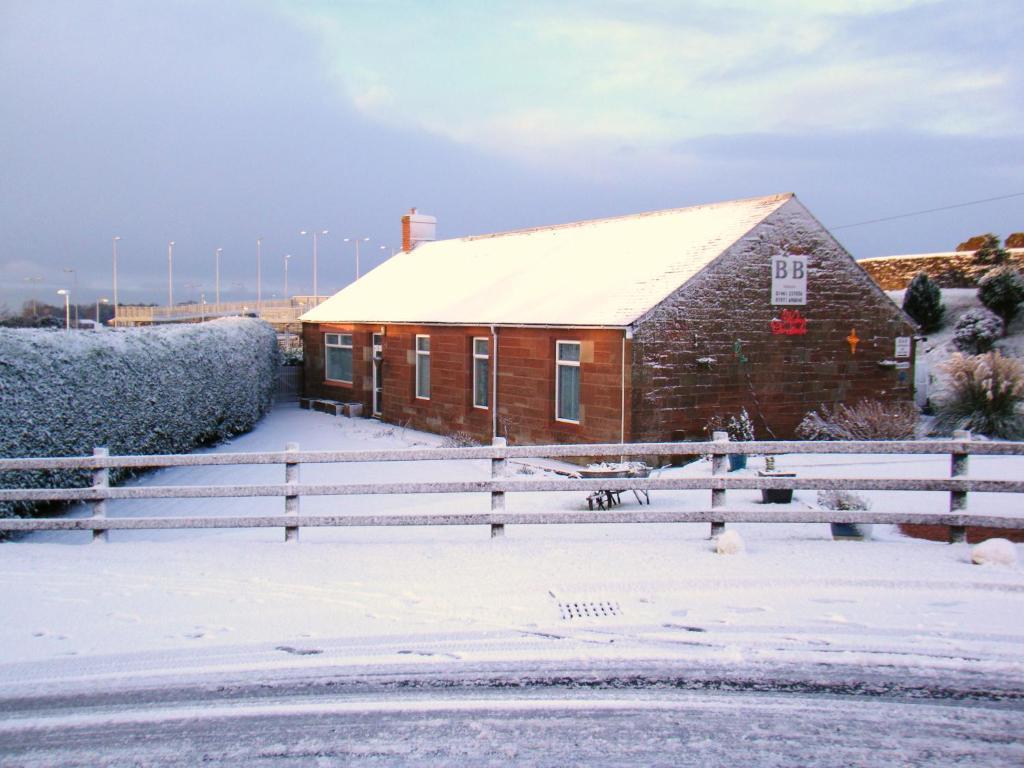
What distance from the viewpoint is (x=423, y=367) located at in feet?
79.8

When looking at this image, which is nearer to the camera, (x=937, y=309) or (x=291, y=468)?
(x=291, y=468)

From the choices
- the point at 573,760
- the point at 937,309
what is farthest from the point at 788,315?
the point at 937,309

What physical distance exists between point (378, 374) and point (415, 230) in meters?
7.97

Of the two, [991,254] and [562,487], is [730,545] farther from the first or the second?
[991,254]

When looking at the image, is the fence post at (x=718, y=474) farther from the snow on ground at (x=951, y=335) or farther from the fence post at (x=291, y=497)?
the snow on ground at (x=951, y=335)

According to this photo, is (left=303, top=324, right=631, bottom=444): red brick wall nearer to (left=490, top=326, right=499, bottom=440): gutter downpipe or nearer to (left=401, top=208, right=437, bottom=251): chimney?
(left=490, top=326, right=499, bottom=440): gutter downpipe

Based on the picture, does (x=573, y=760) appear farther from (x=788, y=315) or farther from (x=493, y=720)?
(x=788, y=315)

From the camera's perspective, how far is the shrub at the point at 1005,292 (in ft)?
110

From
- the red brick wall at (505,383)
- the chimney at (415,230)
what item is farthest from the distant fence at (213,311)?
the red brick wall at (505,383)

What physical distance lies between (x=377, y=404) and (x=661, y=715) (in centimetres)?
2279

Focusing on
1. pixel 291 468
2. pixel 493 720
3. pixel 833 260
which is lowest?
pixel 493 720

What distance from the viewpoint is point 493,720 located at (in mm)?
5129

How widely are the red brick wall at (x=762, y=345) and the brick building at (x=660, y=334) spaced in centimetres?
3

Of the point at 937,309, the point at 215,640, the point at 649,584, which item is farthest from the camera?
the point at 937,309
